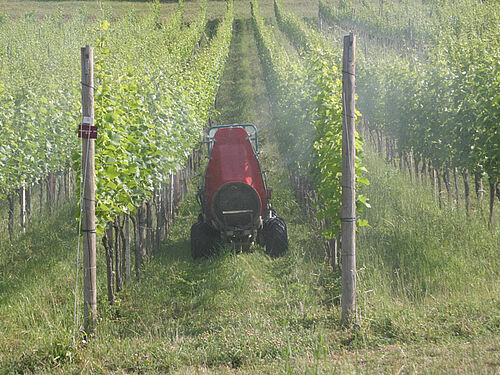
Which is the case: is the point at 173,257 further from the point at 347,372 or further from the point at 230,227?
the point at 347,372

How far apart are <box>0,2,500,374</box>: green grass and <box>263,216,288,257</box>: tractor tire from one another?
0.19 metres

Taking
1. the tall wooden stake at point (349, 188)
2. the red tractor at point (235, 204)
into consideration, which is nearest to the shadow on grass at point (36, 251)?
the red tractor at point (235, 204)

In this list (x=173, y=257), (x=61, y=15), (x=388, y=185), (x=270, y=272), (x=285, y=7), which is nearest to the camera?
(x=270, y=272)

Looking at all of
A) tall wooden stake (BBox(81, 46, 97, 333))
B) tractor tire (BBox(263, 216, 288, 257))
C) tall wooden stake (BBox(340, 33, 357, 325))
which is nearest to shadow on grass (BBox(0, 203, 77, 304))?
tall wooden stake (BBox(81, 46, 97, 333))

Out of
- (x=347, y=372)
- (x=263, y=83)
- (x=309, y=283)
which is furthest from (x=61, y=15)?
(x=347, y=372)

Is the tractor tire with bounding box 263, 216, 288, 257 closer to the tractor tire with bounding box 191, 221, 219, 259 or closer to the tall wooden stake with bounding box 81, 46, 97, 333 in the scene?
the tractor tire with bounding box 191, 221, 219, 259

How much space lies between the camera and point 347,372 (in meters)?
4.91

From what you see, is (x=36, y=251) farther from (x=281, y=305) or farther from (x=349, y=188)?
(x=349, y=188)

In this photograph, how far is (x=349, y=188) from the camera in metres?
6.65

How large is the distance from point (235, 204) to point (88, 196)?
3.35m

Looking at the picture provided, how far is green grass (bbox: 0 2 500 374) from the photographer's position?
18.0ft

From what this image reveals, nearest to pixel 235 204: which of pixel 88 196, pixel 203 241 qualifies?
pixel 203 241

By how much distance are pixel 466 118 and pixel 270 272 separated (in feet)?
15.0

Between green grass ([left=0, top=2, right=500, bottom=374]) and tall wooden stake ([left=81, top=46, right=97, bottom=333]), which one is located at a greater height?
tall wooden stake ([left=81, top=46, right=97, bottom=333])
